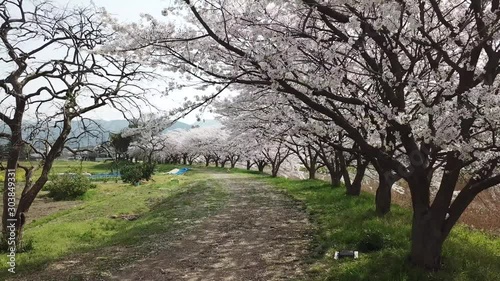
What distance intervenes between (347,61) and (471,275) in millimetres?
5048

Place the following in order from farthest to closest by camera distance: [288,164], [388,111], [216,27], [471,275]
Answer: [288,164], [216,27], [471,275], [388,111]

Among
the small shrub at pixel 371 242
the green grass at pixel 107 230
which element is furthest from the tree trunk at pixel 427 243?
the green grass at pixel 107 230

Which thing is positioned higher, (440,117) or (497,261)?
(440,117)

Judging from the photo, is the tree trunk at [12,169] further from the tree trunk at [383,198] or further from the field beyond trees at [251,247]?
the tree trunk at [383,198]

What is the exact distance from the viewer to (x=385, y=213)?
11922mm

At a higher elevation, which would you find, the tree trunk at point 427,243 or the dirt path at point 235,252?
the tree trunk at point 427,243

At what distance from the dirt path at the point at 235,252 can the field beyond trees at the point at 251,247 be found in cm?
2

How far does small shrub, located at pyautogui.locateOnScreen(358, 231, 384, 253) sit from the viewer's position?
899 centimetres

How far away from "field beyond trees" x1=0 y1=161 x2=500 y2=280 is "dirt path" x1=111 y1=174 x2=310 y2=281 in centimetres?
2

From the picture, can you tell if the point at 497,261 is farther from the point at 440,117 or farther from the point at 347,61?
the point at 347,61

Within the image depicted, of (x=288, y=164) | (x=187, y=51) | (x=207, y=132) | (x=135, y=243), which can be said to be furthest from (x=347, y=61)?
(x=207, y=132)

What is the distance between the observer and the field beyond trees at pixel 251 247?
7.76 metres

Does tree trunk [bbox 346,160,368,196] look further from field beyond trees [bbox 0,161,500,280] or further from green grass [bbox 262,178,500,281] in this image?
green grass [bbox 262,178,500,281]

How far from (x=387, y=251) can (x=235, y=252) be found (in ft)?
12.4
